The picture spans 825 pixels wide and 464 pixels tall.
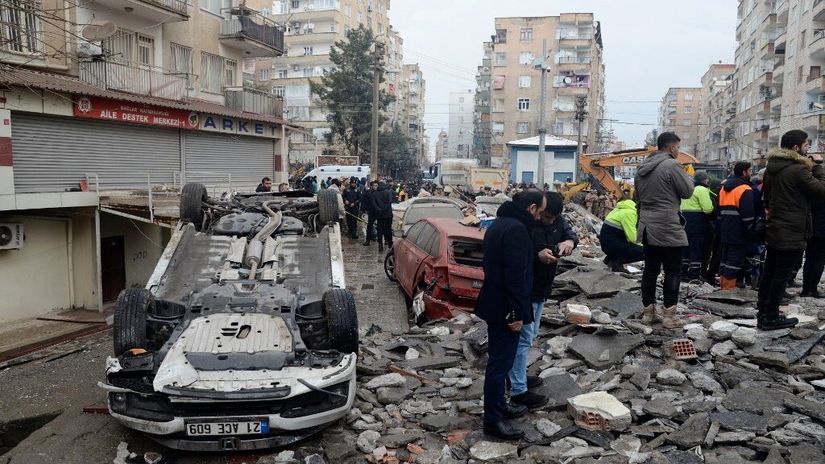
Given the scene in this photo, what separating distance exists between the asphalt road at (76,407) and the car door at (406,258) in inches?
19.1

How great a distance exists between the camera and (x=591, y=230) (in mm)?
20328

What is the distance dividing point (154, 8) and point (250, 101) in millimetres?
5335

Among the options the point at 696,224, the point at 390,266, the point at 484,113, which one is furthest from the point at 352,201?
the point at 484,113

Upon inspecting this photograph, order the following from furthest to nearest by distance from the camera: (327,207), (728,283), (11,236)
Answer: (11,236) → (327,207) → (728,283)

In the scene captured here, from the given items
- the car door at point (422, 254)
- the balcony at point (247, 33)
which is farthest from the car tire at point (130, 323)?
the balcony at point (247, 33)

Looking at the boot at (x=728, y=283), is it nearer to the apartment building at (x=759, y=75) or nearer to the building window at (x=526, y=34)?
the apartment building at (x=759, y=75)

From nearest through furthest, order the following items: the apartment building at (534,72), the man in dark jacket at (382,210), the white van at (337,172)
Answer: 1. the man in dark jacket at (382,210)
2. the white van at (337,172)
3. the apartment building at (534,72)

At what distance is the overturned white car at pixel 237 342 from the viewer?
4.63m

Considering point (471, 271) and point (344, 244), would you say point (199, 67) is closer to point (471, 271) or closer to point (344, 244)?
point (344, 244)

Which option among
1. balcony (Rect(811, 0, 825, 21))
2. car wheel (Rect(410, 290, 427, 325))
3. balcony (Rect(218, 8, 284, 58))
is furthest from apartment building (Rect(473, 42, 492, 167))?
car wheel (Rect(410, 290, 427, 325))

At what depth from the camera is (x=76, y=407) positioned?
655cm

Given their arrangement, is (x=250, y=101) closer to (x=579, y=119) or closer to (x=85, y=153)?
(x=85, y=153)

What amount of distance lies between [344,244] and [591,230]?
28.2ft

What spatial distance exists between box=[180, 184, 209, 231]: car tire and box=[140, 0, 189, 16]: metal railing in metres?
12.0
